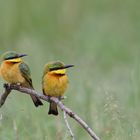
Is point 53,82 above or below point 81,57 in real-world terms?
above

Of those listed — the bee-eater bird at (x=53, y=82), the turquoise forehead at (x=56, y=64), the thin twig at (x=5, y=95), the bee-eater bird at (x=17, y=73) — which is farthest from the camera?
the bee-eater bird at (x=17, y=73)

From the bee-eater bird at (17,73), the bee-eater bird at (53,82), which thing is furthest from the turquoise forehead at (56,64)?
the bee-eater bird at (17,73)

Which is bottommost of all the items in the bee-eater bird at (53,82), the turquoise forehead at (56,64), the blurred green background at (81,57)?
the blurred green background at (81,57)

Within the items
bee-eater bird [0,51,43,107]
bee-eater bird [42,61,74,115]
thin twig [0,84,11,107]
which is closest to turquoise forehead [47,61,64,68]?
bee-eater bird [42,61,74,115]

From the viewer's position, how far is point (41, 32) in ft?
38.5

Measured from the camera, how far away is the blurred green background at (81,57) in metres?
7.04

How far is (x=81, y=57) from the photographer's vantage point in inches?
408

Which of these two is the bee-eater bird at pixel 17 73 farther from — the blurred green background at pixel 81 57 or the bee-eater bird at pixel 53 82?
the blurred green background at pixel 81 57

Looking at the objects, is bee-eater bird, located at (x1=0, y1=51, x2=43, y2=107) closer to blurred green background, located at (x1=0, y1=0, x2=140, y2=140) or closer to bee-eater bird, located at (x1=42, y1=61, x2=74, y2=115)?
bee-eater bird, located at (x1=42, y1=61, x2=74, y2=115)

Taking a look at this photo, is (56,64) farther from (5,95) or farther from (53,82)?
(5,95)

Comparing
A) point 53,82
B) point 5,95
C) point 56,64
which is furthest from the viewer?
point 53,82

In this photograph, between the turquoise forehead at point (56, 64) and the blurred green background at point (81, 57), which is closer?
the turquoise forehead at point (56, 64)

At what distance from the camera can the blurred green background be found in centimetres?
704

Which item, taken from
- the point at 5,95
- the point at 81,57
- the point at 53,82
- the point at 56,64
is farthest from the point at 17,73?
the point at 81,57
